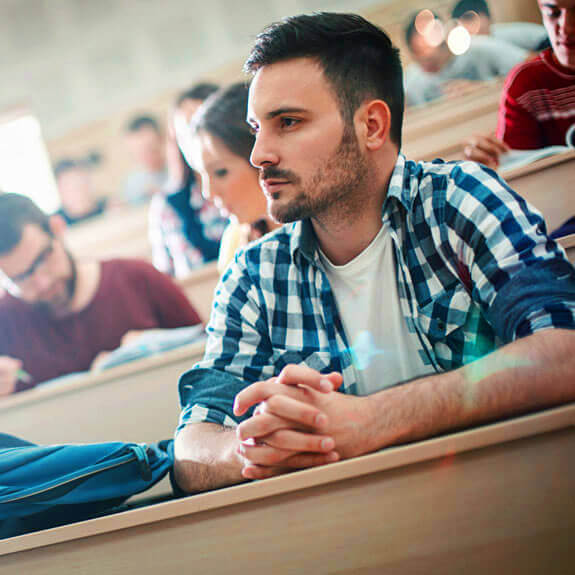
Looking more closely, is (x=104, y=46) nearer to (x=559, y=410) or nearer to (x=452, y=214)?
(x=452, y=214)

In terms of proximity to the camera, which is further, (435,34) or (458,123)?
(435,34)

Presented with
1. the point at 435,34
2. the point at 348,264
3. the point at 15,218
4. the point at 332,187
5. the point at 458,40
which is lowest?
the point at 348,264

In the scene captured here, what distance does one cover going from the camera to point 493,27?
2854mm

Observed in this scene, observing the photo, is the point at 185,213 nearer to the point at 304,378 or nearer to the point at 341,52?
the point at 341,52

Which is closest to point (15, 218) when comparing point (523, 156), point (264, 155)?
point (264, 155)

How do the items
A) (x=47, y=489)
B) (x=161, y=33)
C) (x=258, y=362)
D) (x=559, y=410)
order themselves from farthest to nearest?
(x=161, y=33) < (x=258, y=362) < (x=47, y=489) < (x=559, y=410)

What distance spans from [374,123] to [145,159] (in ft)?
9.71

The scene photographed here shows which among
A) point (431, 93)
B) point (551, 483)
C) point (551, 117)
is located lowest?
point (551, 483)

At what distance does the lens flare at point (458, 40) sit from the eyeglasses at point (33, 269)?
2.14m

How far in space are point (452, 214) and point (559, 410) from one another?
1.20 feet

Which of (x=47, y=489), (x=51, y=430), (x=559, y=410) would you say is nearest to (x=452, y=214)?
(x=559, y=410)

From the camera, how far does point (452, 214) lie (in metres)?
0.77

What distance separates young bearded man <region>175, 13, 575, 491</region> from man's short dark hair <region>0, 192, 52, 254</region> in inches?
34.6

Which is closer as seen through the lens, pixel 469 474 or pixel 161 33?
pixel 469 474
